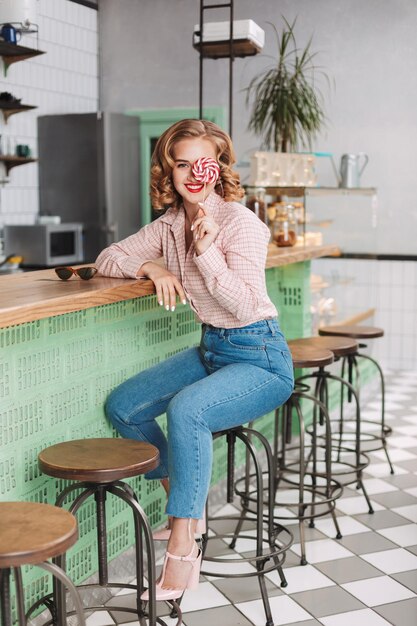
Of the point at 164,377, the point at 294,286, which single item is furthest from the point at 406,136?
the point at 164,377

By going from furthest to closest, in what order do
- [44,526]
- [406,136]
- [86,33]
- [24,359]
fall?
1. [86,33]
2. [406,136]
3. [24,359]
4. [44,526]

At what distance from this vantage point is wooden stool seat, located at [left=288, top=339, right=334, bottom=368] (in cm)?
329

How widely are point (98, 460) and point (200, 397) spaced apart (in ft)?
1.31

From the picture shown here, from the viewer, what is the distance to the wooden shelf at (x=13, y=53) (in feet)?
19.2

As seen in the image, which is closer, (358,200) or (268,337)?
(268,337)

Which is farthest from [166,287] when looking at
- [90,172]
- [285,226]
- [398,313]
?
[398,313]

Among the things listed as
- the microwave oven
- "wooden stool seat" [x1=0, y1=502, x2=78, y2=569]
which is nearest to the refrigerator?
the microwave oven

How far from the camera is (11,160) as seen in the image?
6340mm

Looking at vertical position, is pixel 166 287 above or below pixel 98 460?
above

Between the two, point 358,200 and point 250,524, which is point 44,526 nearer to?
point 250,524

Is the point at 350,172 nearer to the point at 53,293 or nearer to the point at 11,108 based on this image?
the point at 11,108

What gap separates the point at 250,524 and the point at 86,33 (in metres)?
5.17

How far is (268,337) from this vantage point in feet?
8.70

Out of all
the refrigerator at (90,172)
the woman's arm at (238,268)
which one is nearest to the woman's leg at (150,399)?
the woman's arm at (238,268)
